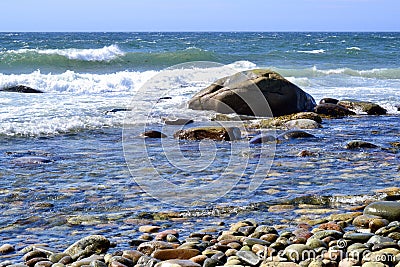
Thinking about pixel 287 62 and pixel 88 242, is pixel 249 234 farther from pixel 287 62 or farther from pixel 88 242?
pixel 287 62

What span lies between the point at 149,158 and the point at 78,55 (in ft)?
74.3

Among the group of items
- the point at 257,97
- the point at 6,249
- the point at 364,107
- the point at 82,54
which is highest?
the point at 82,54

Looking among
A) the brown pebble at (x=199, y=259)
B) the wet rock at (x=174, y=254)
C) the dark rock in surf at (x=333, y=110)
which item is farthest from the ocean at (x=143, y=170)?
the brown pebble at (x=199, y=259)

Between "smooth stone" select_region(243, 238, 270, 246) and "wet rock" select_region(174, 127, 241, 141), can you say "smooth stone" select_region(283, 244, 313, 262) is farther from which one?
"wet rock" select_region(174, 127, 241, 141)

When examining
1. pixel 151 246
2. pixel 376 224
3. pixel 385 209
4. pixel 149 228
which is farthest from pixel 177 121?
pixel 151 246

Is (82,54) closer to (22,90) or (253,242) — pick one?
(22,90)

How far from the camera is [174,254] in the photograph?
4.21 metres

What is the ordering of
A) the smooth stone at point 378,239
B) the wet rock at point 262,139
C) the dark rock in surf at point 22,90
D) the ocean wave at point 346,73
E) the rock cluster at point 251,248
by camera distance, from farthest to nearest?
the ocean wave at point 346,73 < the dark rock in surf at point 22,90 < the wet rock at point 262,139 < the smooth stone at point 378,239 < the rock cluster at point 251,248

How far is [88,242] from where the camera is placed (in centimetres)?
445

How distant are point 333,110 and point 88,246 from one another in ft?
29.2

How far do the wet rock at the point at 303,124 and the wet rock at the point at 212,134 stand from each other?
153 cm

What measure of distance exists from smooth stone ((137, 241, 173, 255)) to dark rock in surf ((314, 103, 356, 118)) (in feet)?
27.8

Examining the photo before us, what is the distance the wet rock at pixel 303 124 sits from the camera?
418 inches

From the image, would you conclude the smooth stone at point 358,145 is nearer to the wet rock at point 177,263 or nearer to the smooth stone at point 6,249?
the wet rock at point 177,263
